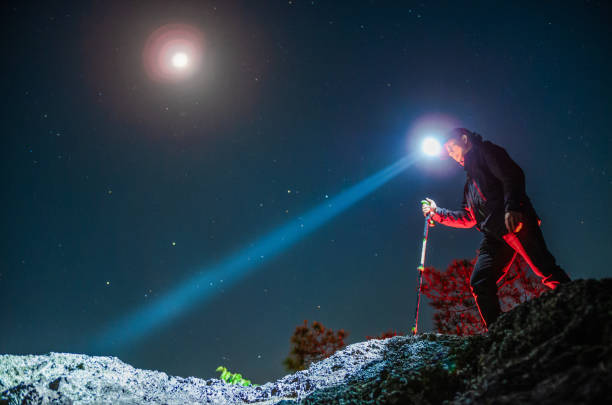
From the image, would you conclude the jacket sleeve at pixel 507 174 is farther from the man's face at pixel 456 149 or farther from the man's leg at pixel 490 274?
the man's leg at pixel 490 274

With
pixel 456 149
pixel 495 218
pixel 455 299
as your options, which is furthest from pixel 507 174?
pixel 455 299

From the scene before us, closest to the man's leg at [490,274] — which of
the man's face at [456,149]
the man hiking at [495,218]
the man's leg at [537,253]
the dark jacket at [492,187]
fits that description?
the man hiking at [495,218]

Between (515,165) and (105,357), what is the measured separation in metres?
5.66

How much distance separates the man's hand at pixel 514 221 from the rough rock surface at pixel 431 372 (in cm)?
99

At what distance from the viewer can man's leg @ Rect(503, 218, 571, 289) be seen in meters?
2.95

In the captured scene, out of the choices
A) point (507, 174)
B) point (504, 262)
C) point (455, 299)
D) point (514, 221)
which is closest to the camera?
point (514, 221)

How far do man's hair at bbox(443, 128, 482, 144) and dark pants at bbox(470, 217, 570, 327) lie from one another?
3.63ft

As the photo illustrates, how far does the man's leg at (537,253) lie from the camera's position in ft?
9.67

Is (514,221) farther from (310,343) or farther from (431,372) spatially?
(310,343)

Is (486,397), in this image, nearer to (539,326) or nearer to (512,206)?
(539,326)

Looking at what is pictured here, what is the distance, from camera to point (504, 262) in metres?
3.52

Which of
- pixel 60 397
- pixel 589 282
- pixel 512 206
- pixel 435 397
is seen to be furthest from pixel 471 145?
pixel 60 397

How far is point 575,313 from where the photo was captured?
1768mm

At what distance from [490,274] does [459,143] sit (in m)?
1.60
